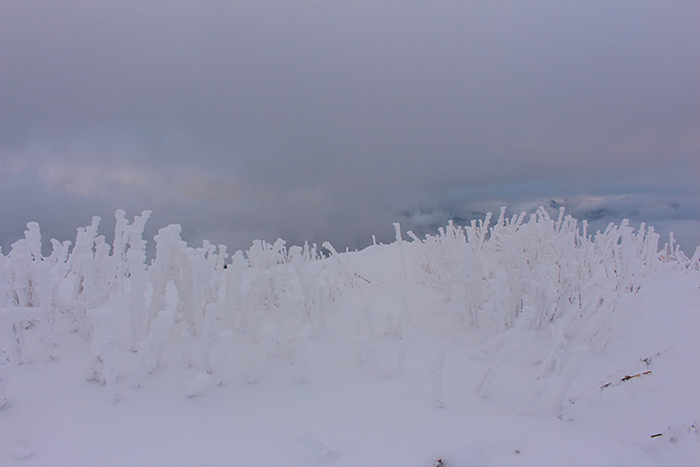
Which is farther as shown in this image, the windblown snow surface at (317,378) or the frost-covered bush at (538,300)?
the frost-covered bush at (538,300)

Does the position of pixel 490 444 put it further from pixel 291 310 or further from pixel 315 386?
pixel 291 310

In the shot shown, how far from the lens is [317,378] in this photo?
186 centimetres

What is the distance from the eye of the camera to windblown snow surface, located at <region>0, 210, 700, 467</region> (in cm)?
136

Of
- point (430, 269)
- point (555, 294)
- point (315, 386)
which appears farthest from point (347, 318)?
point (555, 294)

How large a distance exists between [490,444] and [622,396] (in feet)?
2.72

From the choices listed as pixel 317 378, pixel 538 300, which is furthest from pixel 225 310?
pixel 538 300

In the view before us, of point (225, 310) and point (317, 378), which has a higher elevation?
point (225, 310)

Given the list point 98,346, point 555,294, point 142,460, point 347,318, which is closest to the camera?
point 142,460

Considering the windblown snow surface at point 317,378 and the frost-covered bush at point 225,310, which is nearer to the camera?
the windblown snow surface at point 317,378

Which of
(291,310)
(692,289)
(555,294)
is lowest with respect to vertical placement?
(692,289)

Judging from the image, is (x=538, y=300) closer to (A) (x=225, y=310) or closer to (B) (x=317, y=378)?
(B) (x=317, y=378)

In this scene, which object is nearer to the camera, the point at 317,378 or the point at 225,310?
the point at 317,378

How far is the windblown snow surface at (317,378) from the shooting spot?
53.6 inches

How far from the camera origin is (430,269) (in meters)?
3.90
